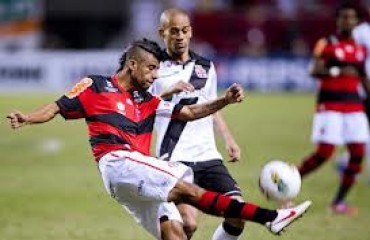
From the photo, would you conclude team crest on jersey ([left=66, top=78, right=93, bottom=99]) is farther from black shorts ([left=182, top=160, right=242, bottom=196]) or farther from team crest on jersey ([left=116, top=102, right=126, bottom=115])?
black shorts ([left=182, top=160, right=242, bottom=196])

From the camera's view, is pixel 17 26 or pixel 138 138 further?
pixel 17 26

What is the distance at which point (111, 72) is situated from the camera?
32.1m

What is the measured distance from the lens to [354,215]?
13.9 meters

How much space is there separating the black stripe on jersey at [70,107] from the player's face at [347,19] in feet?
18.5

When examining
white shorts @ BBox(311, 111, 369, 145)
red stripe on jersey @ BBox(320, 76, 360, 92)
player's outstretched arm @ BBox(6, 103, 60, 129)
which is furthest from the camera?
red stripe on jersey @ BBox(320, 76, 360, 92)

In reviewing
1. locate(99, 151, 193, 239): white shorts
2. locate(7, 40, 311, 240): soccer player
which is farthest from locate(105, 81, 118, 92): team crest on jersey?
A: locate(99, 151, 193, 239): white shorts

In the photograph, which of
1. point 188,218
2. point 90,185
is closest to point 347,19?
point 90,185

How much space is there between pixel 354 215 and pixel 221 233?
4291 mm

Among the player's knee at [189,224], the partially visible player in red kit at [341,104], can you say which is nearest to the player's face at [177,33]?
the player's knee at [189,224]

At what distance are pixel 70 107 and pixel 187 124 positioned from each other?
1.47 metres

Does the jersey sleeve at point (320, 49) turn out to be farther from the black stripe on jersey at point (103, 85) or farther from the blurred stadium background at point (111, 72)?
the black stripe on jersey at point (103, 85)

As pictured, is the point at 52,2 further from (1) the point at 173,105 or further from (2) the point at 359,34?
(1) the point at 173,105

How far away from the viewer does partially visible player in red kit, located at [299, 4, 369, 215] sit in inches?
565

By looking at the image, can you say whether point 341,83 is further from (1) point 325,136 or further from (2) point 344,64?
(1) point 325,136
